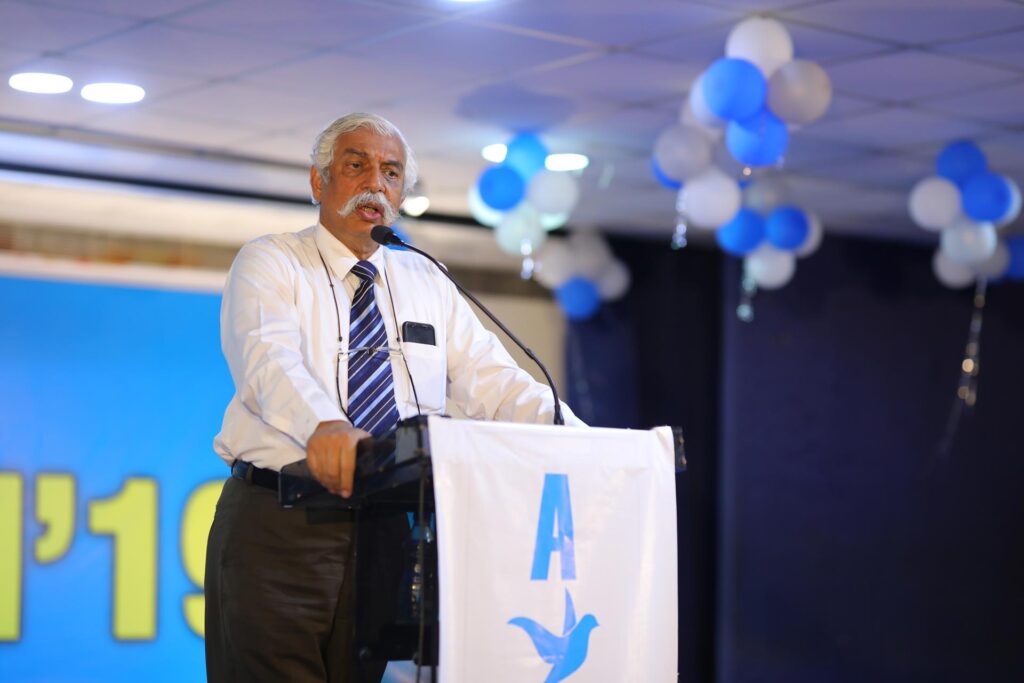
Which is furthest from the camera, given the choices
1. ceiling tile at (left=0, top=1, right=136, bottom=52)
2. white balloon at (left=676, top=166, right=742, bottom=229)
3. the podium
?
white balloon at (left=676, top=166, right=742, bottom=229)

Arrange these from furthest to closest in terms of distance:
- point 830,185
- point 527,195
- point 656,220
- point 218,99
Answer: point 656,220, point 830,185, point 527,195, point 218,99

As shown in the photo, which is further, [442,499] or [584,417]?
[584,417]

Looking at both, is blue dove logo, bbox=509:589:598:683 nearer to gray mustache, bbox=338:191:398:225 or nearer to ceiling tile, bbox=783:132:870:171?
gray mustache, bbox=338:191:398:225

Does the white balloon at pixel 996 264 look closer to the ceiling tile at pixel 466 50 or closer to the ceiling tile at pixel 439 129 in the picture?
the ceiling tile at pixel 439 129

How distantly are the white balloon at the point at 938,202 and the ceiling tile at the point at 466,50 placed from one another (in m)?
1.94

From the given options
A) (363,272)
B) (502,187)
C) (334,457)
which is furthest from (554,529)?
(502,187)

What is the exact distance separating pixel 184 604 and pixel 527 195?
2367mm

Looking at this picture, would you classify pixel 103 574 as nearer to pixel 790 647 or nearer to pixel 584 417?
pixel 584 417

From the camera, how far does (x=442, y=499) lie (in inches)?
77.8

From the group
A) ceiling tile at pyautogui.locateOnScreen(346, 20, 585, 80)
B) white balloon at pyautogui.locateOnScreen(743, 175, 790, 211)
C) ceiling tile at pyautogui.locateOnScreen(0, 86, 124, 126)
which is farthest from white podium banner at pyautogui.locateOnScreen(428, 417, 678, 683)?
white balloon at pyautogui.locateOnScreen(743, 175, 790, 211)

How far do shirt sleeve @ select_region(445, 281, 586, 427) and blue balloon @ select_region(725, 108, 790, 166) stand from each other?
7.19ft

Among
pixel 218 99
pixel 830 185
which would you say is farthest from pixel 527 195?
pixel 830 185

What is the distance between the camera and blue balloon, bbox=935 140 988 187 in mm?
5637

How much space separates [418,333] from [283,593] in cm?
49
